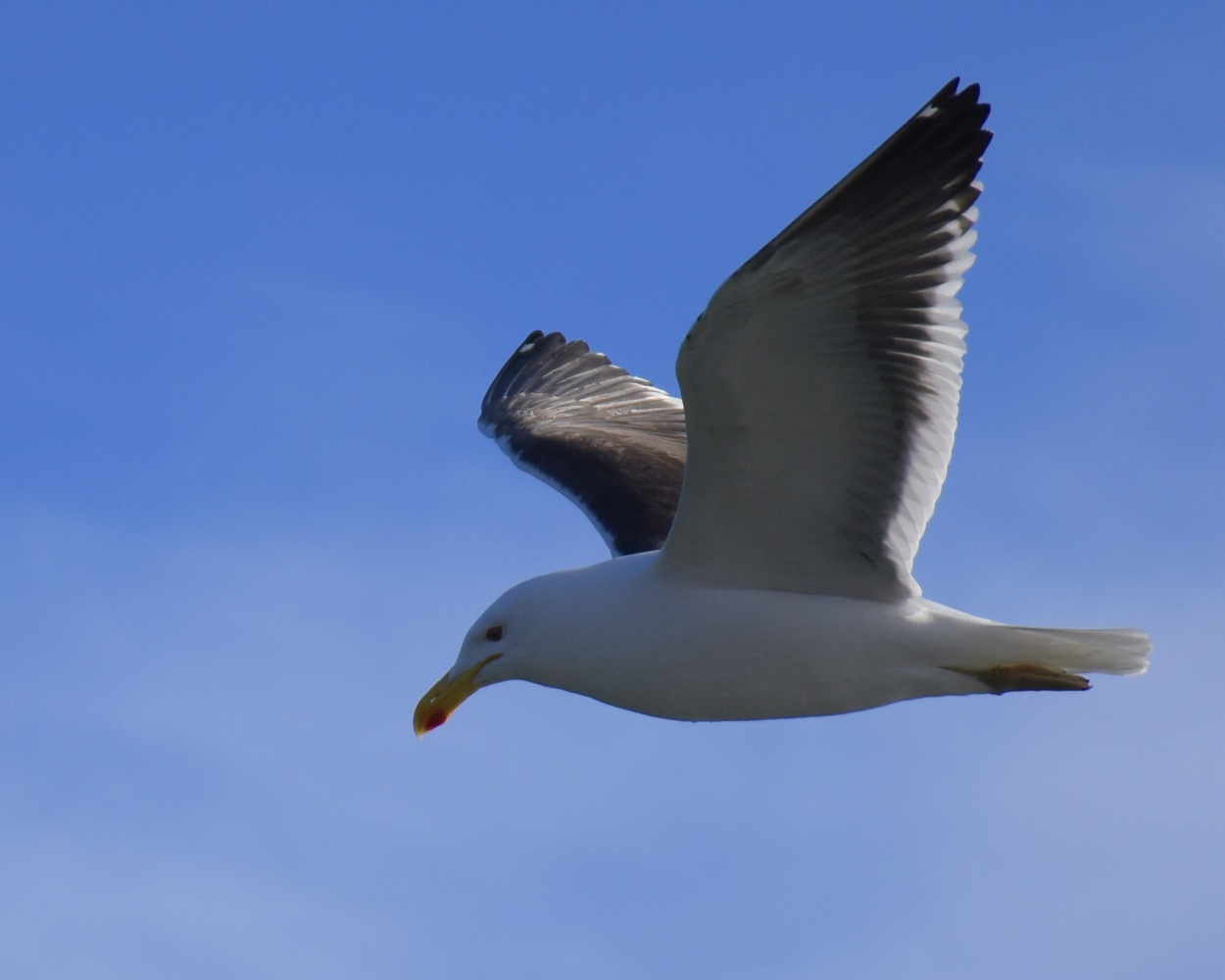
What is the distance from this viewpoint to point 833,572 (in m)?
7.49

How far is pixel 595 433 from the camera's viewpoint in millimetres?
10930

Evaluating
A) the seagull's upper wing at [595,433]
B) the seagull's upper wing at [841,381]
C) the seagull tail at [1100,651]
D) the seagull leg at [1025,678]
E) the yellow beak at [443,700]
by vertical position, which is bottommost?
the seagull leg at [1025,678]

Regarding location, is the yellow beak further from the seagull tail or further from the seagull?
the seagull tail

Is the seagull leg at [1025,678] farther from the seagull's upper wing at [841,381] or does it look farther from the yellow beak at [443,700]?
the yellow beak at [443,700]

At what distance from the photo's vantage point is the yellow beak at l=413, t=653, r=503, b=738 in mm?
7926

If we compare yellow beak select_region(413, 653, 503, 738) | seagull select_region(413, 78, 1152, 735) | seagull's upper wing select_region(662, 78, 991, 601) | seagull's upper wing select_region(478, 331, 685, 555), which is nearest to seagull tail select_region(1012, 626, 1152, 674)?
seagull select_region(413, 78, 1152, 735)

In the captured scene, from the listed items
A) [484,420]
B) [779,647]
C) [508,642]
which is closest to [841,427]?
[779,647]

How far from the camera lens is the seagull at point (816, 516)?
659cm

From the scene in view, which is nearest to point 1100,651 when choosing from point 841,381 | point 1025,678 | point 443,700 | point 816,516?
point 1025,678

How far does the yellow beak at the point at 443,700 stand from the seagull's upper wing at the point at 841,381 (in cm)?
117

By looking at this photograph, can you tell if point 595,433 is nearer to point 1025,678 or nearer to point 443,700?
point 443,700

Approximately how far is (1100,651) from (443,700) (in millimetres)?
2879

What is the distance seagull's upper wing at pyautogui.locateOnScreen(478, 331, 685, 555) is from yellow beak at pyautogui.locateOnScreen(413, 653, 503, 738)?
135cm

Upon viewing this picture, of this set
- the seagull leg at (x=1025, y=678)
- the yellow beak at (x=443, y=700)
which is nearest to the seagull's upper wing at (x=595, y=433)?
the yellow beak at (x=443, y=700)
